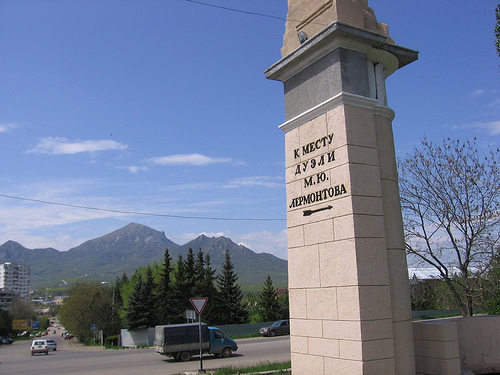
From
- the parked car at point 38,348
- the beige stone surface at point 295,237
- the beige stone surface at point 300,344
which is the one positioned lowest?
the parked car at point 38,348

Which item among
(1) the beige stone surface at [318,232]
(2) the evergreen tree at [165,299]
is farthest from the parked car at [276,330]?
(1) the beige stone surface at [318,232]

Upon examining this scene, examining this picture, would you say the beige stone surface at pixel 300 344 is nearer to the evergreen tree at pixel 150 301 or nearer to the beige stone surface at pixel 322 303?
the beige stone surface at pixel 322 303

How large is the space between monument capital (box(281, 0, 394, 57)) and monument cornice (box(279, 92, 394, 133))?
1.56 m

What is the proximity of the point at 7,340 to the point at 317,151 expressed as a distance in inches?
3725

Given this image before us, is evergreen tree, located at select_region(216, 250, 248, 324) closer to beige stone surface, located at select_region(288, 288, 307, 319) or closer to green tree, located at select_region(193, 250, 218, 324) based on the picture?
green tree, located at select_region(193, 250, 218, 324)

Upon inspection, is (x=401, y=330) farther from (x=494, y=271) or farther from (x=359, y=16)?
(x=494, y=271)

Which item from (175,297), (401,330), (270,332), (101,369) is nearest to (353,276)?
(401,330)

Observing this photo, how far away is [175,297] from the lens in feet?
162

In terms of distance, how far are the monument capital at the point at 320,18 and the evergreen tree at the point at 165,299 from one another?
139 ft

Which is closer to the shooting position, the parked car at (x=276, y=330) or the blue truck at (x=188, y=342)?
the blue truck at (x=188, y=342)

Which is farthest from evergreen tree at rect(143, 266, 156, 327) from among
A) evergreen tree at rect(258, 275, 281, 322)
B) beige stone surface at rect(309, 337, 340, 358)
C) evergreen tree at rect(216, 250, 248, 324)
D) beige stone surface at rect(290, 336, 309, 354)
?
beige stone surface at rect(309, 337, 340, 358)

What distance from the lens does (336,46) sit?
28.0 feet

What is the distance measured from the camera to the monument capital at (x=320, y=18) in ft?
29.2

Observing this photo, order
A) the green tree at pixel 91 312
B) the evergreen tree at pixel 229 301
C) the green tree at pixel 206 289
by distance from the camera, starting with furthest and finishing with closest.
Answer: the green tree at pixel 91 312 → the evergreen tree at pixel 229 301 → the green tree at pixel 206 289
